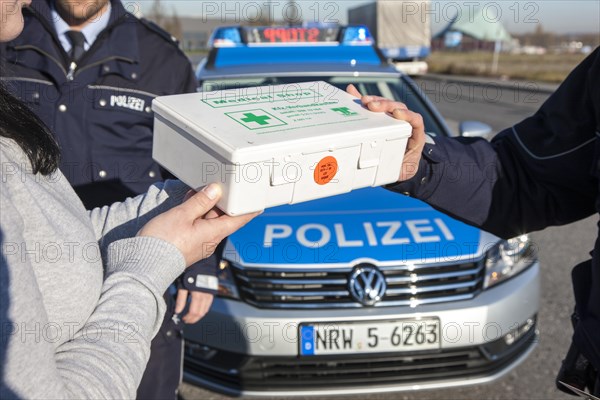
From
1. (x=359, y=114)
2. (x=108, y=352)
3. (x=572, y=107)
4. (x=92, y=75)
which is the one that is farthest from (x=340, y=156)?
(x=92, y=75)

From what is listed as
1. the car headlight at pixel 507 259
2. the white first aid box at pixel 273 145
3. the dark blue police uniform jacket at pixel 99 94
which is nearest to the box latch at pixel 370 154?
the white first aid box at pixel 273 145

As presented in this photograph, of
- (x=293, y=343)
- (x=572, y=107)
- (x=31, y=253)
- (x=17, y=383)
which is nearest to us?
(x=17, y=383)

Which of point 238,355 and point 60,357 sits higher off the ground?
point 60,357

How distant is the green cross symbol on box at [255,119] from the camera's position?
3.87 feet

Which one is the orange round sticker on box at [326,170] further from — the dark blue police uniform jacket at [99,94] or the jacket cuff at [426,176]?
the dark blue police uniform jacket at [99,94]

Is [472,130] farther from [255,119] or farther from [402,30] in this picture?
[402,30]

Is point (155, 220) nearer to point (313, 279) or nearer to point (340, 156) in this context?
point (340, 156)

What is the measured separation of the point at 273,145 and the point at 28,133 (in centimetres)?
48

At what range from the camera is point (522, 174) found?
5.41 feet

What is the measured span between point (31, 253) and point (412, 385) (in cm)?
187

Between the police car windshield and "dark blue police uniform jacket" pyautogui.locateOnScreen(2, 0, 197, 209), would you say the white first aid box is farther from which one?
the police car windshield

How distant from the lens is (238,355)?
7.79 feet

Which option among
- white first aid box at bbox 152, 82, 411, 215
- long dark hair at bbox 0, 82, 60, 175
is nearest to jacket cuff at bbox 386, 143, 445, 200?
white first aid box at bbox 152, 82, 411, 215

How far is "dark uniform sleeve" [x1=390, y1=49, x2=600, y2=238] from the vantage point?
1.51 meters
